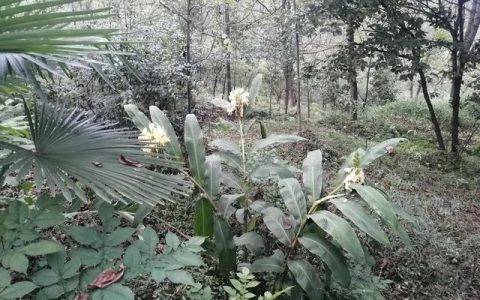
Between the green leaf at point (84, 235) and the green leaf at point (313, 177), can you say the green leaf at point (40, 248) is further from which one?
the green leaf at point (313, 177)

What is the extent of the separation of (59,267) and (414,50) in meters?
5.52

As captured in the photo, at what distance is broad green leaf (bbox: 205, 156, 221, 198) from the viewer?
230 cm

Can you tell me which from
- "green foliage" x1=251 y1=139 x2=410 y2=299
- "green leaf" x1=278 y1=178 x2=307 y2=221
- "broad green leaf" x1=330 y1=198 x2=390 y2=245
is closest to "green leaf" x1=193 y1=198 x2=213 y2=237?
"green foliage" x1=251 y1=139 x2=410 y2=299

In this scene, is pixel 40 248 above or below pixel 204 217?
above

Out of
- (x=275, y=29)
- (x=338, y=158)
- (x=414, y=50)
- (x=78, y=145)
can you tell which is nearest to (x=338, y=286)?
(x=78, y=145)

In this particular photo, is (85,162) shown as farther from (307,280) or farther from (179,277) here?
(307,280)

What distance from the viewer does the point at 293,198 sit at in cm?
215

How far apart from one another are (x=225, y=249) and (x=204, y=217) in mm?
210

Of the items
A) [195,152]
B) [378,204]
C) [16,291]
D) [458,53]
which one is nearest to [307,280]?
[378,204]

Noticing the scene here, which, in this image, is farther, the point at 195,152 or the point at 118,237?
the point at 195,152

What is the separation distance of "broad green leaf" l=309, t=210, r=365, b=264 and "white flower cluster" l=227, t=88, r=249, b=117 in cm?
84

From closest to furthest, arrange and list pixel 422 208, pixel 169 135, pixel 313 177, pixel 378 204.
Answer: pixel 378 204
pixel 313 177
pixel 169 135
pixel 422 208

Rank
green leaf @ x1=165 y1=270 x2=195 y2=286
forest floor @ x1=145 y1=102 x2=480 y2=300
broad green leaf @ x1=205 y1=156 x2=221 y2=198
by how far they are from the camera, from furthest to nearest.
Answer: forest floor @ x1=145 y1=102 x2=480 y2=300 < broad green leaf @ x1=205 y1=156 x2=221 y2=198 < green leaf @ x1=165 y1=270 x2=195 y2=286

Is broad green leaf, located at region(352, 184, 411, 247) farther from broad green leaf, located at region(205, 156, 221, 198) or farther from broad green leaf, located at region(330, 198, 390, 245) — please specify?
broad green leaf, located at region(205, 156, 221, 198)
